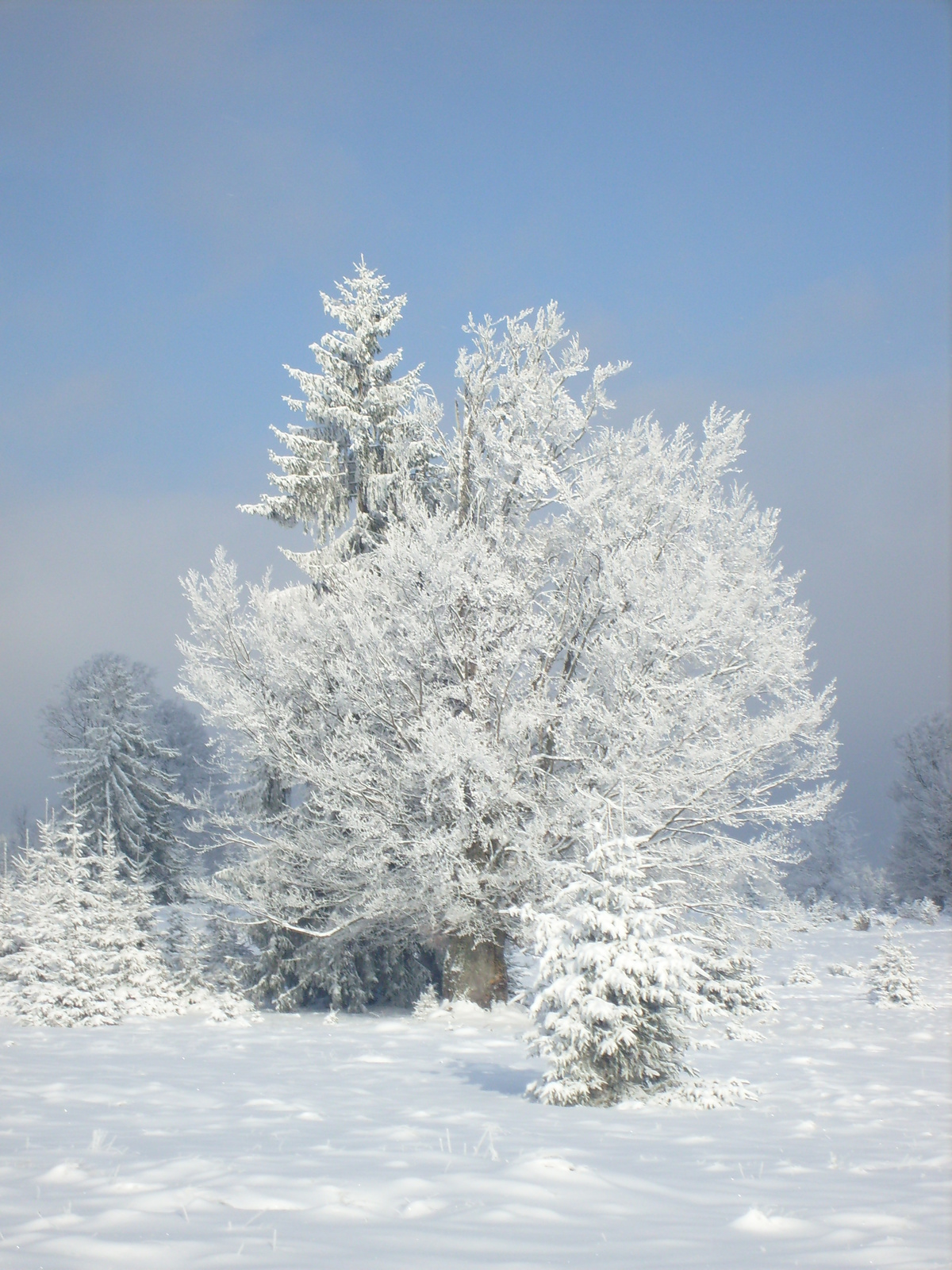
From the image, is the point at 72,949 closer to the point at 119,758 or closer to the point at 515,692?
the point at 515,692

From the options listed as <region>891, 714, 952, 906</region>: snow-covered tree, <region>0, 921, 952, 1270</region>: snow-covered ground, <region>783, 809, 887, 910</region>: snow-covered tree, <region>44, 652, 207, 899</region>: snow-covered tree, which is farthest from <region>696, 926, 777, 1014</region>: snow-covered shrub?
<region>783, 809, 887, 910</region>: snow-covered tree

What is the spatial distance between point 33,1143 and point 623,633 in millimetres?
8332

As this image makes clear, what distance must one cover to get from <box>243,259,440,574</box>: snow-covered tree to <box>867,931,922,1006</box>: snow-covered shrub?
33.5ft

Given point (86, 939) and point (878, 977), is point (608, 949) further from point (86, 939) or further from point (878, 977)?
point (878, 977)

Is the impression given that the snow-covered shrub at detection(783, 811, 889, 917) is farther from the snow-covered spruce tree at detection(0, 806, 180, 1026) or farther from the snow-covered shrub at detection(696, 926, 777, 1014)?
the snow-covered spruce tree at detection(0, 806, 180, 1026)

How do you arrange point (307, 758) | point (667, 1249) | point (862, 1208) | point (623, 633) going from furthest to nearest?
point (307, 758)
point (623, 633)
point (862, 1208)
point (667, 1249)

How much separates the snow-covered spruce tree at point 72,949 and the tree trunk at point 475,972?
3836 millimetres

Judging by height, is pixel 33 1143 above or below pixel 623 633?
below

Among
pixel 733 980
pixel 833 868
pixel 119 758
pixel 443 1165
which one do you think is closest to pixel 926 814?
pixel 833 868

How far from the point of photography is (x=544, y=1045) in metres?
6.34

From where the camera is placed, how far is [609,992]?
6254 mm

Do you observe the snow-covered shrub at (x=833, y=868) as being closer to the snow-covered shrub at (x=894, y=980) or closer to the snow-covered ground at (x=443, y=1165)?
the snow-covered shrub at (x=894, y=980)

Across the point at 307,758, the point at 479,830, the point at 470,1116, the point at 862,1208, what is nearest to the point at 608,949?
the point at 470,1116

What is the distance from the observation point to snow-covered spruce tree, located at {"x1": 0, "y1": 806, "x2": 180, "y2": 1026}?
11172 mm
